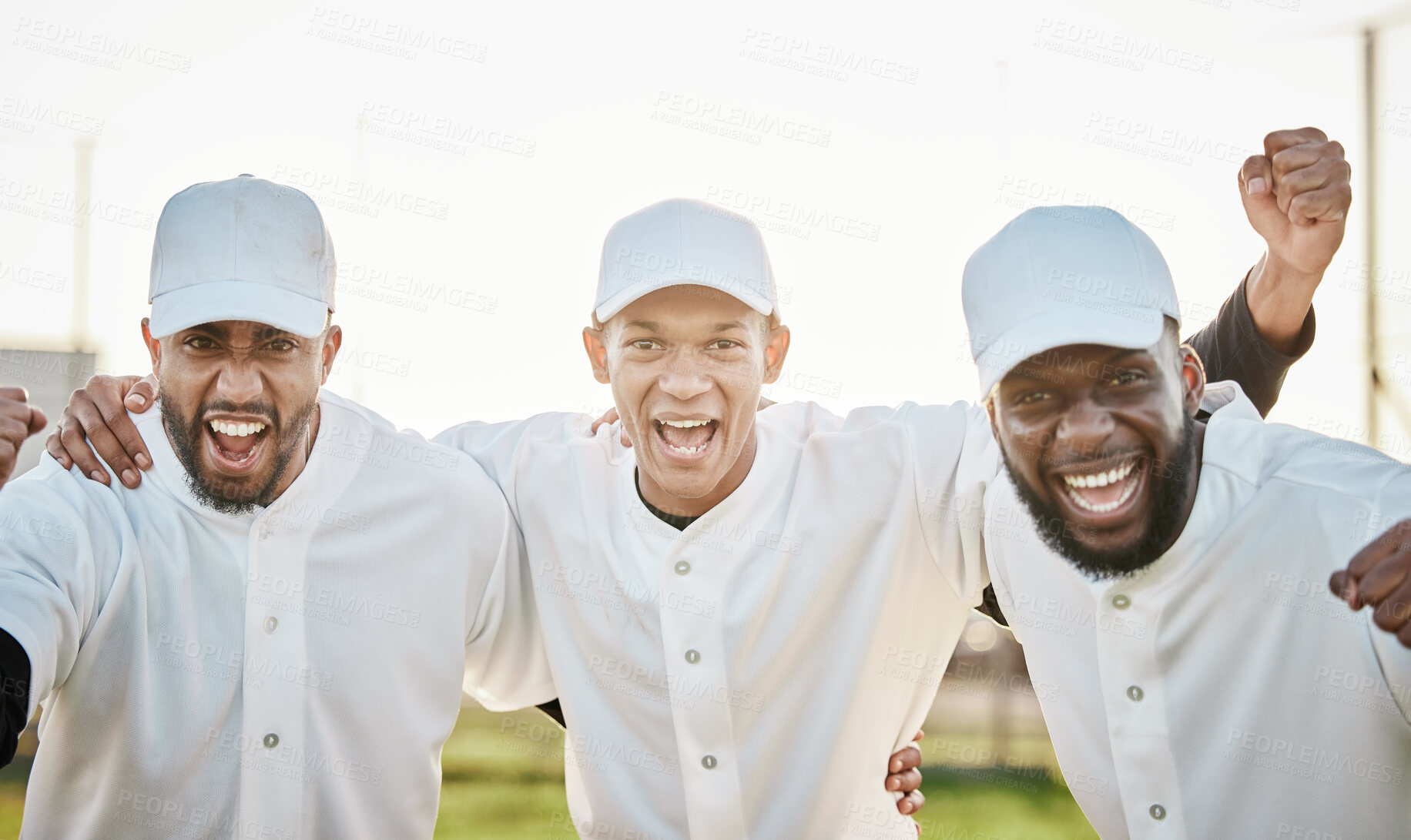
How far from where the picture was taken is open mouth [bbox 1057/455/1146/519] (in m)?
3.01

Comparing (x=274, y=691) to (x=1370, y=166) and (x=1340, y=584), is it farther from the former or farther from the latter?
(x=1370, y=166)

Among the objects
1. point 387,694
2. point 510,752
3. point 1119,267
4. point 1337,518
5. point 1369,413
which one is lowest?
point 510,752

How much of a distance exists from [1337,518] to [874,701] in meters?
1.54

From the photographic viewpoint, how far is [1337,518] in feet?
9.50

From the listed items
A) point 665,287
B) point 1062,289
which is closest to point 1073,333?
point 1062,289

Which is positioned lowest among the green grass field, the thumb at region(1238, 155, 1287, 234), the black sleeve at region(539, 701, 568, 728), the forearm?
the green grass field

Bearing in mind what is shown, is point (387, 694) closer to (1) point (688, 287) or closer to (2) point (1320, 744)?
(1) point (688, 287)

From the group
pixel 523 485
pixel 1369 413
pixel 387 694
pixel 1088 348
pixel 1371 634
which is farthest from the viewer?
pixel 1369 413

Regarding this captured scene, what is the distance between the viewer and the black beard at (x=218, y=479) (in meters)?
3.44

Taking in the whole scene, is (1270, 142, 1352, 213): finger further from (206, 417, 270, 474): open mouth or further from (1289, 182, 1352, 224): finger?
(206, 417, 270, 474): open mouth

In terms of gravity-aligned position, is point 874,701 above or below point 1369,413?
below

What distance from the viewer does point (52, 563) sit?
3.10m

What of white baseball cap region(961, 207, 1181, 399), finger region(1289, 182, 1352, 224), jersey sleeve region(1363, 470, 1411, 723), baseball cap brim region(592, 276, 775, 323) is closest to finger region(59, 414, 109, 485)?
baseball cap brim region(592, 276, 775, 323)

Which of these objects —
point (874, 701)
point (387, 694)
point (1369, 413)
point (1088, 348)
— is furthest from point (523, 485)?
point (1369, 413)
